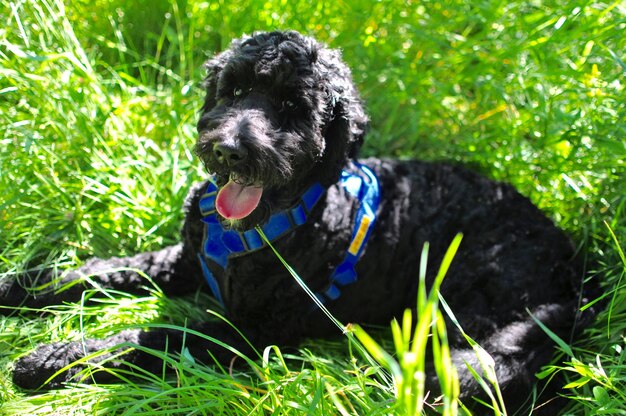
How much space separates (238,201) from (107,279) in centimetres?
100

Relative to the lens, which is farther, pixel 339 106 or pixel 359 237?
pixel 359 237

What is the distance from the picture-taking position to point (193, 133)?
3463 millimetres

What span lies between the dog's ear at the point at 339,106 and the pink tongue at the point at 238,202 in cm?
45

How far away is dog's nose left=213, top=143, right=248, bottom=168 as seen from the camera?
6.82 ft

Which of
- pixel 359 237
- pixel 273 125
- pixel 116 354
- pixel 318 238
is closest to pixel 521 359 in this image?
pixel 359 237

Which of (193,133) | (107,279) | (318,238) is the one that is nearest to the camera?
(318,238)

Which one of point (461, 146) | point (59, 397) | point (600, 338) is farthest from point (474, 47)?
point (59, 397)

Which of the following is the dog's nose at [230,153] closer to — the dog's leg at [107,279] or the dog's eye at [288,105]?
the dog's eye at [288,105]

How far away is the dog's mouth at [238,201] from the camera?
90.1 inches

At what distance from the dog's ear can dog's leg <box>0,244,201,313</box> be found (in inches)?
40.7

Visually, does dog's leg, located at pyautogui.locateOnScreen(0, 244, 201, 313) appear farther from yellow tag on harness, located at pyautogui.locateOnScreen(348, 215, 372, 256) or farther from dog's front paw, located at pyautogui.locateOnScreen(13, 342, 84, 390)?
yellow tag on harness, located at pyautogui.locateOnScreen(348, 215, 372, 256)

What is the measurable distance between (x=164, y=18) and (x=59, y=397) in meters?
2.90

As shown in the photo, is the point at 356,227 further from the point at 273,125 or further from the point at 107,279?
the point at 107,279

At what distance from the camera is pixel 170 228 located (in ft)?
10.4
